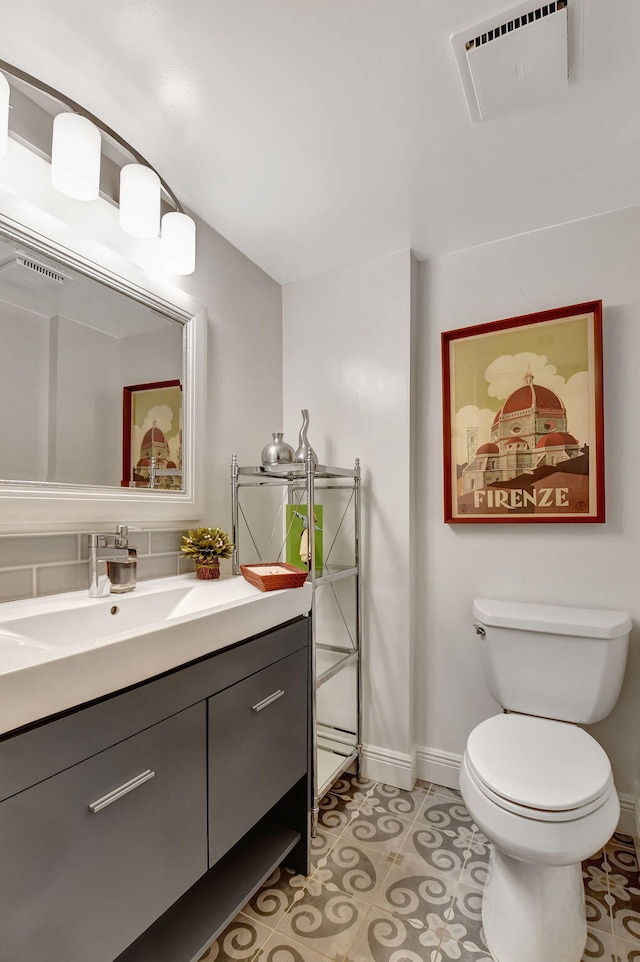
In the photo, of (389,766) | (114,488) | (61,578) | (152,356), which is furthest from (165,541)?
(389,766)

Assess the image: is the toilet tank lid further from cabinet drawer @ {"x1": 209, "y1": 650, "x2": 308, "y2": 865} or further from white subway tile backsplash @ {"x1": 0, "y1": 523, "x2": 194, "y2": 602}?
white subway tile backsplash @ {"x1": 0, "y1": 523, "x2": 194, "y2": 602}

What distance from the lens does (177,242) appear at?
57.4 inches

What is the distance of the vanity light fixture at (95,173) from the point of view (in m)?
1.08

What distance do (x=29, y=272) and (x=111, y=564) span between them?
0.77 m

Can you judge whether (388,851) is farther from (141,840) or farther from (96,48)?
(96,48)

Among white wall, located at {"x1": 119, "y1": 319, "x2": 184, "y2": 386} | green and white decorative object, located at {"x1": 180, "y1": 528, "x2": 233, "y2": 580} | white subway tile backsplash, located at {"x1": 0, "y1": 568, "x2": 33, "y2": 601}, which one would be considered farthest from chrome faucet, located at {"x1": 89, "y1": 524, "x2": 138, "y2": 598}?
white wall, located at {"x1": 119, "y1": 319, "x2": 184, "y2": 386}

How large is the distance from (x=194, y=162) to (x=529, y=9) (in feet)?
3.12

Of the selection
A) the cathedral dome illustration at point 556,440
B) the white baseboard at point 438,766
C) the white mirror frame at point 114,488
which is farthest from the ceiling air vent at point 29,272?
the white baseboard at point 438,766

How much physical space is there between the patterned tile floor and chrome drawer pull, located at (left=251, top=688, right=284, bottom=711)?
62 cm

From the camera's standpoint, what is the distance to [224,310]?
186 cm

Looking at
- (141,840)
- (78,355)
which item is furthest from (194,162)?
(141,840)

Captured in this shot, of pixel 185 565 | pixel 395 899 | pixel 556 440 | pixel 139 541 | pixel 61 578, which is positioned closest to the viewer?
pixel 61 578

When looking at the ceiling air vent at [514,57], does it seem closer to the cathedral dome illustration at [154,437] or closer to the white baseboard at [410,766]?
the cathedral dome illustration at [154,437]

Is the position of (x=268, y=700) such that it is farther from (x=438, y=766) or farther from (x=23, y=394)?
(x=438, y=766)
